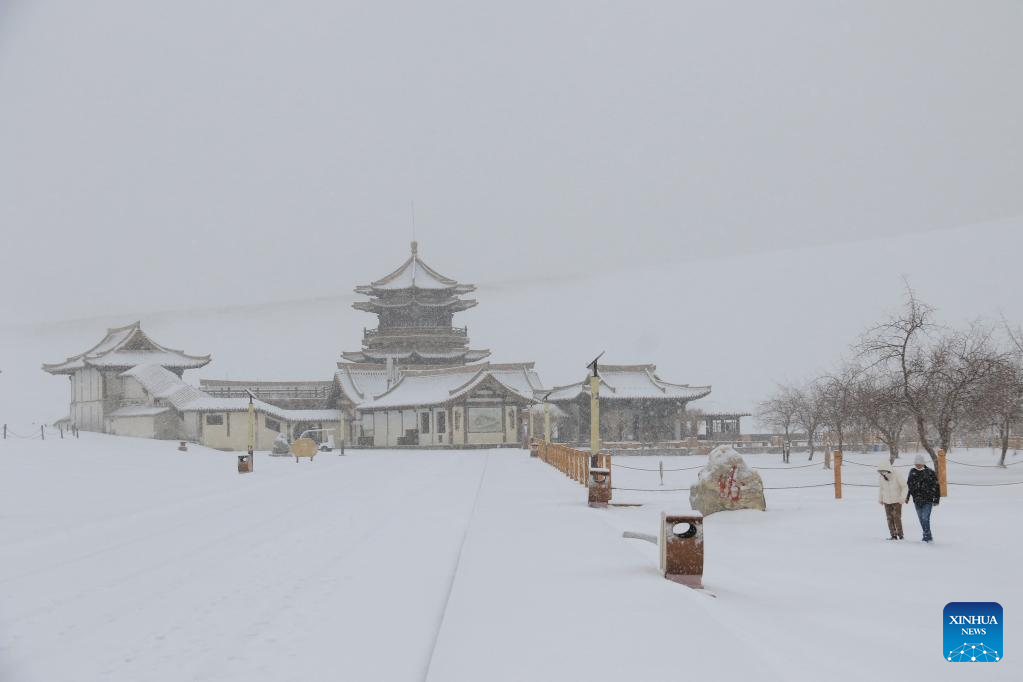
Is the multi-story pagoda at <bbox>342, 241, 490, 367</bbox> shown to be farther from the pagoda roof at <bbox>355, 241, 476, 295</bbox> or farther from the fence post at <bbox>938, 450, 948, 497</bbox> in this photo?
the fence post at <bbox>938, 450, 948, 497</bbox>

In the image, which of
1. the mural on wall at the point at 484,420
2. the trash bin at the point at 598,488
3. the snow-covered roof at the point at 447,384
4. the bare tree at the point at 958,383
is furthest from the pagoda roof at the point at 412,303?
the trash bin at the point at 598,488

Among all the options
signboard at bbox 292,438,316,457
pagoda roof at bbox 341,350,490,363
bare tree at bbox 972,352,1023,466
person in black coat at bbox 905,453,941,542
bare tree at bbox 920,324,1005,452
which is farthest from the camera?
pagoda roof at bbox 341,350,490,363

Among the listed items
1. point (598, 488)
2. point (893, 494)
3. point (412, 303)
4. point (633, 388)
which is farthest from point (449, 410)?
point (893, 494)

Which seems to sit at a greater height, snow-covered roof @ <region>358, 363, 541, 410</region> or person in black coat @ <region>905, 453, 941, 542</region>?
snow-covered roof @ <region>358, 363, 541, 410</region>

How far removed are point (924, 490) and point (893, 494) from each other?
1.37ft

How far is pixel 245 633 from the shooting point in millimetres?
6918

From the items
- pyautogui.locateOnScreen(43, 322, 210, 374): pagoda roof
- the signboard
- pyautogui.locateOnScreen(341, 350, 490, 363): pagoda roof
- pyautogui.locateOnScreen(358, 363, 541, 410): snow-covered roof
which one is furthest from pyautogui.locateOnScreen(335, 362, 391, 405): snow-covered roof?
the signboard

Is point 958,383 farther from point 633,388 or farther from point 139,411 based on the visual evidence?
point 139,411

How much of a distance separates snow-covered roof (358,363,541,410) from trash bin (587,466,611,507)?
118 feet

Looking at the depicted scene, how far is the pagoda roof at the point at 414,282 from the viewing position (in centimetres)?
6825

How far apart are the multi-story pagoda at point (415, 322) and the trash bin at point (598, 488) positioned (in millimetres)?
49686

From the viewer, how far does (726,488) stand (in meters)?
17.1

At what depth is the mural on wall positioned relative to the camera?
5428cm

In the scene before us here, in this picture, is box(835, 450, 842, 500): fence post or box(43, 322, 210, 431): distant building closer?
box(835, 450, 842, 500): fence post
